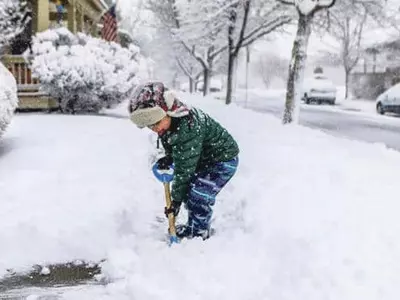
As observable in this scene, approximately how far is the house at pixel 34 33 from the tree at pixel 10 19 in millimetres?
430

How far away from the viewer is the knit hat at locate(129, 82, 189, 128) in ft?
12.2

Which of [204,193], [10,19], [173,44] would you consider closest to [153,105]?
[204,193]

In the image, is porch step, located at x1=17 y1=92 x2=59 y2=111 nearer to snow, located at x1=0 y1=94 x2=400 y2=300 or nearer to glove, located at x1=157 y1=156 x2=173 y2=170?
snow, located at x1=0 y1=94 x2=400 y2=300

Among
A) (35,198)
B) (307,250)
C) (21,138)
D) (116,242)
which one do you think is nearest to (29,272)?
(116,242)

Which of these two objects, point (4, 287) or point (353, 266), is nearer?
point (353, 266)

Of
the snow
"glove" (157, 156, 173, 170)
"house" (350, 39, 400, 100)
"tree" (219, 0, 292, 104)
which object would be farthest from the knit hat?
"house" (350, 39, 400, 100)

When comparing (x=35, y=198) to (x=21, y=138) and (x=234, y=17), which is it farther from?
(x=234, y=17)

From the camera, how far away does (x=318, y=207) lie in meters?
4.22

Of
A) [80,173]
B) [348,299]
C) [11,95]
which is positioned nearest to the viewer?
[348,299]

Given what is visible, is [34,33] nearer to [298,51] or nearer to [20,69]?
[20,69]

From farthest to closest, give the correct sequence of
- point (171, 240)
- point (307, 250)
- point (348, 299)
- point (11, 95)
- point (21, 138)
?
1. point (21, 138)
2. point (11, 95)
3. point (171, 240)
4. point (307, 250)
5. point (348, 299)

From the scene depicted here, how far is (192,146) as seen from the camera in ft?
12.6

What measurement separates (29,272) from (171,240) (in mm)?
1005

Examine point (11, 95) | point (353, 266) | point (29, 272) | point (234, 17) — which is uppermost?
point (234, 17)
